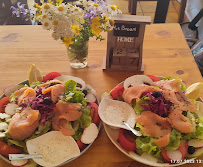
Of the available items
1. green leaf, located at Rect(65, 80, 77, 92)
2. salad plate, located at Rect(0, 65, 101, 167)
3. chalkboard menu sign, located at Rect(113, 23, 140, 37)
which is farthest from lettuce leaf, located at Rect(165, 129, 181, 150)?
chalkboard menu sign, located at Rect(113, 23, 140, 37)

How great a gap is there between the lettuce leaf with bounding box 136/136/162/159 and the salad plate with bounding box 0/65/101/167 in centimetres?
21

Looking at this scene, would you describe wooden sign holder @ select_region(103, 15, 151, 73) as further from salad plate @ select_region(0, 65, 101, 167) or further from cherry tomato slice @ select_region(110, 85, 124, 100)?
salad plate @ select_region(0, 65, 101, 167)

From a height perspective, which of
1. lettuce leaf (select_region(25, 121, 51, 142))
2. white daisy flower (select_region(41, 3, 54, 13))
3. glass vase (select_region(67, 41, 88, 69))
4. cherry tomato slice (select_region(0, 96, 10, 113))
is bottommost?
lettuce leaf (select_region(25, 121, 51, 142))

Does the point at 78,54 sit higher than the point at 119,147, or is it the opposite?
the point at 78,54

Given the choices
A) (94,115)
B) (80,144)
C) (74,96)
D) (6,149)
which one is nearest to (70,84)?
(74,96)

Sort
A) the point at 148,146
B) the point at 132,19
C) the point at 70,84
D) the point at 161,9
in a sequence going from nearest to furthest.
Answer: the point at 148,146, the point at 70,84, the point at 132,19, the point at 161,9

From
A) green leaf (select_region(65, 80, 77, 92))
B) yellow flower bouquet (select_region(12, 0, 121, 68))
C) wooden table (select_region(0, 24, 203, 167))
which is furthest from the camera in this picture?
wooden table (select_region(0, 24, 203, 167))

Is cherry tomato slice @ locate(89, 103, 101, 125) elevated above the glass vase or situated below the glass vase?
below

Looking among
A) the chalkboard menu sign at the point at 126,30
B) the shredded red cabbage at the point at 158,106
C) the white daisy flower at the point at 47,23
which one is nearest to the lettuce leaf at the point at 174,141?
the shredded red cabbage at the point at 158,106

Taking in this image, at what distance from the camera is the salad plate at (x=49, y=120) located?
969 millimetres

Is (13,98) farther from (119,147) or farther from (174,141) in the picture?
(174,141)

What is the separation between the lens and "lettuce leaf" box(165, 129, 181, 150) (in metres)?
0.97

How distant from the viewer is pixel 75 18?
3.76 ft

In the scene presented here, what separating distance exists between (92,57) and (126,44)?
1.01ft
